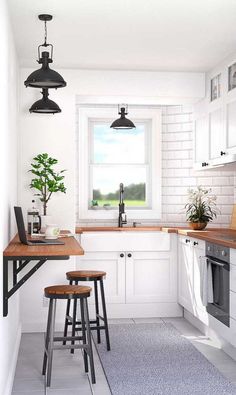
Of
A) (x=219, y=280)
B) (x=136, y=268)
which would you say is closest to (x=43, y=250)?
(x=219, y=280)

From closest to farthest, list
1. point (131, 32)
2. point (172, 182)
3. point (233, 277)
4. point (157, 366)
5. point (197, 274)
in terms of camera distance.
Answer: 1. point (233, 277)
2. point (157, 366)
3. point (131, 32)
4. point (197, 274)
5. point (172, 182)

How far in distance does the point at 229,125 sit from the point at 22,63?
2.06 m

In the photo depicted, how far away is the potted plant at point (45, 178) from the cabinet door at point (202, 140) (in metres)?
1.47

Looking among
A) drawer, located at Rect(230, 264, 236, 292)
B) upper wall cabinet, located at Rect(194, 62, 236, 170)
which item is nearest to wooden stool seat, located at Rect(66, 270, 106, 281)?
drawer, located at Rect(230, 264, 236, 292)

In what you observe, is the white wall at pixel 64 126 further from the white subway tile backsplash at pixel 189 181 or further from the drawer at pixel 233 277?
the drawer at pixel 233 277

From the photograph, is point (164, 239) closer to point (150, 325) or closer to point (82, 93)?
point (150, 325)

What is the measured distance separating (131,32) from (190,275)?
241 cm

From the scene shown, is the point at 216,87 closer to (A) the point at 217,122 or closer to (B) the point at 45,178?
(A) the point at 217,122

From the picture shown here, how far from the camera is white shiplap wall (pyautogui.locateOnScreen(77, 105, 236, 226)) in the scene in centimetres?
680

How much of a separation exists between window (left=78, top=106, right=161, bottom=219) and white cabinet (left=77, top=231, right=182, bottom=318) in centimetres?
69

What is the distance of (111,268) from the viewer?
20.7ft

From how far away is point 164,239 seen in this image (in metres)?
6.38

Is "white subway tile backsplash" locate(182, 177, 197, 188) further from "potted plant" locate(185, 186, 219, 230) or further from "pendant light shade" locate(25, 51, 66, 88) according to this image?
"pendant light shade" locate(25, 51, 66, 88)

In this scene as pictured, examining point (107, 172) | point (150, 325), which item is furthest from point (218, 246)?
point (107, 172)
